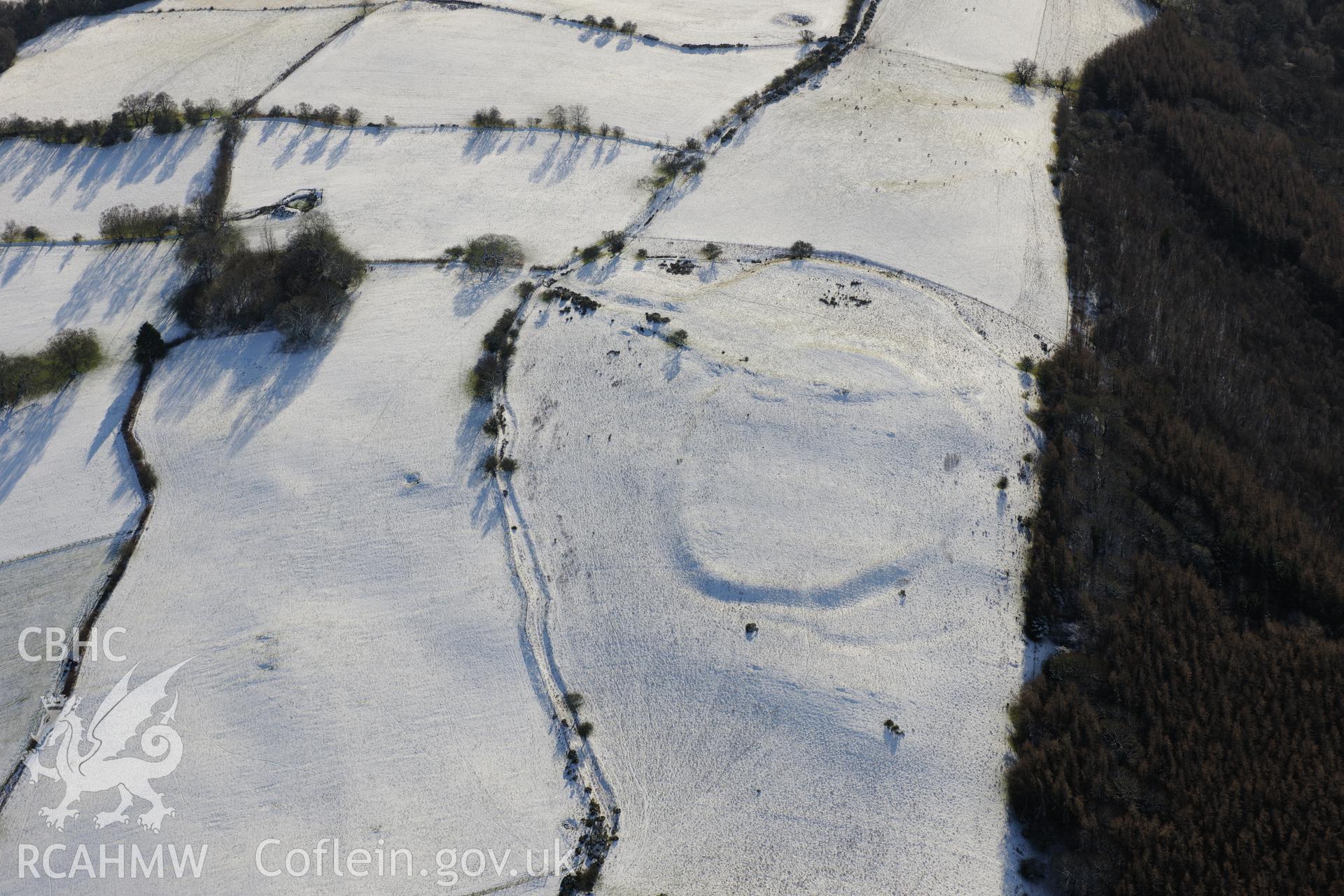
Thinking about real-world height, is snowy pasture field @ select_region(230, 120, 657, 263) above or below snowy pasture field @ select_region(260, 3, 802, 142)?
below

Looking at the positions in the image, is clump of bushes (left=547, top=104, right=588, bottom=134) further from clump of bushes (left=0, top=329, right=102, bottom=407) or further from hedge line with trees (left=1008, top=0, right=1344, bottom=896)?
hedge line with trees (left=1008, top=0, right=1344, bottom=896)

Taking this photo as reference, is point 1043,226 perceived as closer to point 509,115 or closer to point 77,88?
point 509,115

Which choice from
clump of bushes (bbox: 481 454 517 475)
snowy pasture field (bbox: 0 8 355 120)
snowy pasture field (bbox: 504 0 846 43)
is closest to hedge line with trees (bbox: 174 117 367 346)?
clump of bushes (bbox: 481 454 517 475)

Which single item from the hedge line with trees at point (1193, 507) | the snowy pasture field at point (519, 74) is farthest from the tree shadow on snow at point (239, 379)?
the hedge line with trees at point (1193, 507)

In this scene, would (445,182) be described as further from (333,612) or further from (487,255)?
(333,612)

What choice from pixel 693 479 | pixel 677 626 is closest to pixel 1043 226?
pixel 693 479

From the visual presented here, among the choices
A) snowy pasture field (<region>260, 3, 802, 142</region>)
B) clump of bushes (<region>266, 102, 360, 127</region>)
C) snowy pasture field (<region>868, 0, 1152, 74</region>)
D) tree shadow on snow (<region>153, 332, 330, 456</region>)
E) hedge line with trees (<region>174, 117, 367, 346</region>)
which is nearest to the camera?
tree shadow on snow (<region>153, 332, 330, 456</region>)
